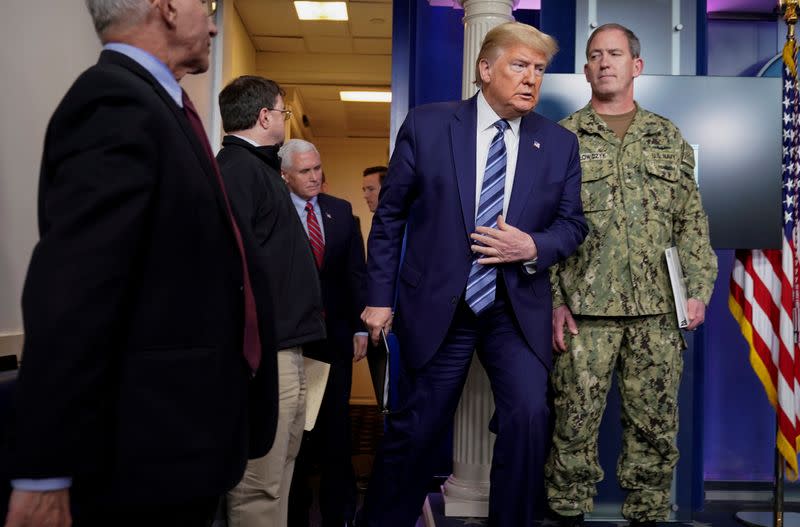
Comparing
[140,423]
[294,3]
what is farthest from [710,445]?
[294,3]

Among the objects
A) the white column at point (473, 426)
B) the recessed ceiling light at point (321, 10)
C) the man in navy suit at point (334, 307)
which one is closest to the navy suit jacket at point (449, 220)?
the white column at point (473, 426)

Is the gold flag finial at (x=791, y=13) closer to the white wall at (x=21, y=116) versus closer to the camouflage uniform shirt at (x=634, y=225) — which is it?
the camouflage uniform shirt at (x=634, y=225)

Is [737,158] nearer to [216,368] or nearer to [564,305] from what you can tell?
[564,305]

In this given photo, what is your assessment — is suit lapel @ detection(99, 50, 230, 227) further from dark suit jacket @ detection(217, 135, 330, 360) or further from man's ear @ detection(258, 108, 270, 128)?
man's ear @ detection(258, 108, 270, 128)

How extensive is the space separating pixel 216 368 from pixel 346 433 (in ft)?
8.24

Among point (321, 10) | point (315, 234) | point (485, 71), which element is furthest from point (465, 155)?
point (321, 10)

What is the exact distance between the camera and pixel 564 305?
3150mm

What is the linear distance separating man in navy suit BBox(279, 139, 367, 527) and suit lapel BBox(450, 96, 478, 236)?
1.14 meters

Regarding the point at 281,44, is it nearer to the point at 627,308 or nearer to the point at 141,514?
the point at 627,308

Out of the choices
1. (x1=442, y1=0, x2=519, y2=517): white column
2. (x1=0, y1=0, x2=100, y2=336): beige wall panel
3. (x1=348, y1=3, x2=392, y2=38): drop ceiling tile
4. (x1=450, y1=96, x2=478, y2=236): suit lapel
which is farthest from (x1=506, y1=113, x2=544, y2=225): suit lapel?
Answer: (x1=348, y1=3, x2=392, y2=38): drop ceiling tile

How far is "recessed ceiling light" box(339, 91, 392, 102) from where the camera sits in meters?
10.1

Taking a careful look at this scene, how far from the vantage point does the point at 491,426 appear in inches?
114

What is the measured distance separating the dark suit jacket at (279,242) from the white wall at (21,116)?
1.82ft

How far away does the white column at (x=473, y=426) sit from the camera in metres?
3.63
